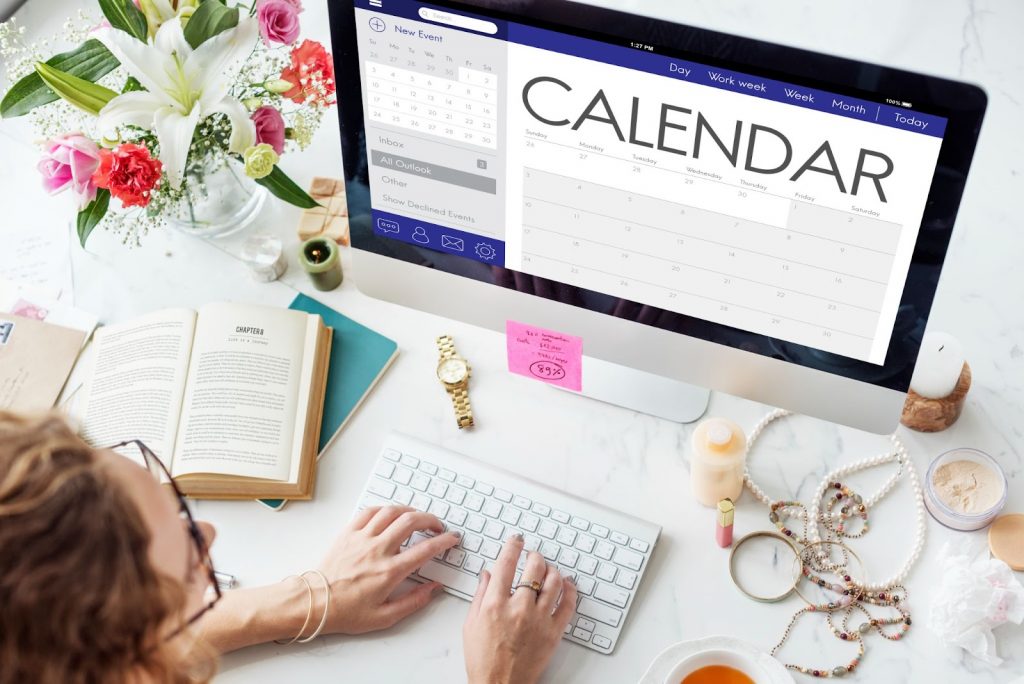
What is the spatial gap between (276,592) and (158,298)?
477 millimetres

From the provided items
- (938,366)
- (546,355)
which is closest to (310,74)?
(546,355)

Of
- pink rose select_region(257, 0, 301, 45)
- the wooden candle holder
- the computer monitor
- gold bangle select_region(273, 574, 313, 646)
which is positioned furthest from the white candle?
pink rose select_region(257, 0, 301, 45)

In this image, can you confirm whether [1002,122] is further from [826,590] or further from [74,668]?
[74,668]

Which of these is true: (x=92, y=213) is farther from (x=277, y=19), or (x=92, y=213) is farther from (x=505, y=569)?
(x=505, y=569)

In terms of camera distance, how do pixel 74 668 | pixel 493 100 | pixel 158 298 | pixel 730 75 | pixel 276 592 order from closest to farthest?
pixel 74 668, pixel 730 75, pixel 493 100, pixel 276 592, pixel 158 298

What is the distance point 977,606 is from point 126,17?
1098mm

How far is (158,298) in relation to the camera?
138 centimetres

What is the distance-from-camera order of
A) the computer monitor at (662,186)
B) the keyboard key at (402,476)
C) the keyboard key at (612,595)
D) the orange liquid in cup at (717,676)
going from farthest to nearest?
the keyboard key at (402,476), the keyboard key at (612,595), the orange liquid in cup at (717,676), the computer monitor at (662,186)

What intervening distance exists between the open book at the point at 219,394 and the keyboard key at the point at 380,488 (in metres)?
0.07

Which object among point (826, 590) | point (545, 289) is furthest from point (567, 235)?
point (826, 590)

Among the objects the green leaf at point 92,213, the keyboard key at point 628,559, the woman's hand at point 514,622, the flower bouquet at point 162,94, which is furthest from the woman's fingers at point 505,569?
the green leaf at point 92,213

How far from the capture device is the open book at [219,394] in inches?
46.8

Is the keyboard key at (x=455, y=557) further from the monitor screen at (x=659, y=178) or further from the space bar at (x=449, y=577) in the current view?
the monitor screen at (x=659, y=178)

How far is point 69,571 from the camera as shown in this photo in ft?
2.25
